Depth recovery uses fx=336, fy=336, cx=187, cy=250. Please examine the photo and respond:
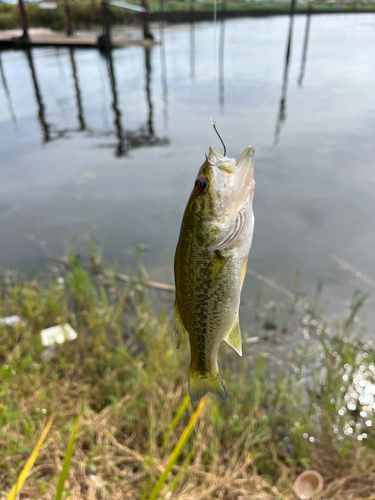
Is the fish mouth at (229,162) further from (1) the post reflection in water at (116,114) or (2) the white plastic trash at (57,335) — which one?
(1) the post reflection in water at (116,114)

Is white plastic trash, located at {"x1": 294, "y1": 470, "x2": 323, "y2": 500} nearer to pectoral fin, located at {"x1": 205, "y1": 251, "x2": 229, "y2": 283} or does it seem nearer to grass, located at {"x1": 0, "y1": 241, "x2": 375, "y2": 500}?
grass, located at {"x1": 0, "y1": 241, "x2": 375, "y2": 500}

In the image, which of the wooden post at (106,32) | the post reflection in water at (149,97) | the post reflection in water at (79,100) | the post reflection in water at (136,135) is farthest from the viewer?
the wooden post at (106,32)

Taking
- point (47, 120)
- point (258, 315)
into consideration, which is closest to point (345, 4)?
point (47, 120)

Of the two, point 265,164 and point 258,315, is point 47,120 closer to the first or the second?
point 265,164

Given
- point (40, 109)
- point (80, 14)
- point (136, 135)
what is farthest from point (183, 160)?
point (80, 14)

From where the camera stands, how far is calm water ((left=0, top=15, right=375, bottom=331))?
610 cm

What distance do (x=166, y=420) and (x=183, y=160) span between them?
7.68 meters

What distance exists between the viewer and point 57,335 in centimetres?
390

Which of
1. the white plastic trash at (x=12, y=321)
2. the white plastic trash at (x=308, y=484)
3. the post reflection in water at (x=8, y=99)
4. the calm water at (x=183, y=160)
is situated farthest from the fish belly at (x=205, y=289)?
the post reflection in water at (x=8, y=99)

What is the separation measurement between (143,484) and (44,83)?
67.5 ft

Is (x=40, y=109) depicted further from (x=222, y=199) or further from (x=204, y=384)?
(x=204, y=384)

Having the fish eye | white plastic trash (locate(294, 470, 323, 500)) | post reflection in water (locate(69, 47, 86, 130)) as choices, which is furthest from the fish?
post reflection in water (locate(69, 47, 86, 130))

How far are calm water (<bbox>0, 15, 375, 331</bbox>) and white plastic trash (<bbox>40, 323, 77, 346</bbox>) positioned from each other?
5.70 feet

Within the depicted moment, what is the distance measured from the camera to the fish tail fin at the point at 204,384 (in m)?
1.38
